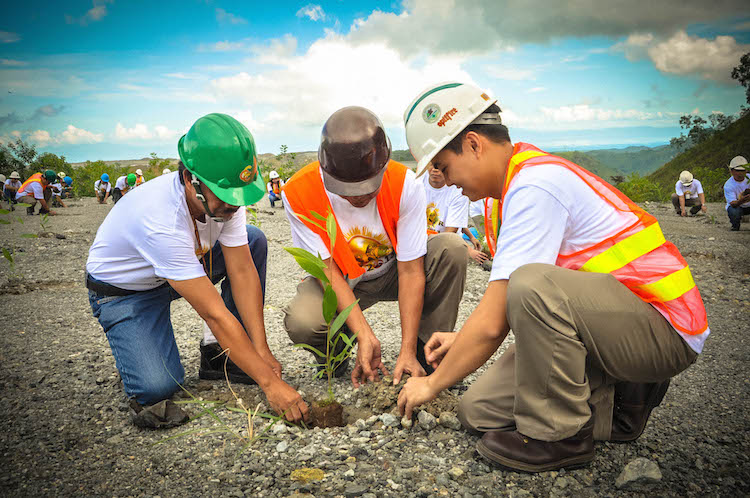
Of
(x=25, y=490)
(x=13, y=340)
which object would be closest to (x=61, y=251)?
(x=13, y=340)

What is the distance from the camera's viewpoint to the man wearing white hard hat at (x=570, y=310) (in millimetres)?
1591

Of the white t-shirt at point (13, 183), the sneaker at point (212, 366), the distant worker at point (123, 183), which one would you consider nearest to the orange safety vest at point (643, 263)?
the sneaker at point (212, 366)

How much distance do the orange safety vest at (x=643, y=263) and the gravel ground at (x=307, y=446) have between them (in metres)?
0.57

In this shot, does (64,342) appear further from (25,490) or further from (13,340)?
(25,490)

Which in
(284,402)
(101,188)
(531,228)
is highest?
(101,188)

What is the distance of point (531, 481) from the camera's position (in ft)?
5.49

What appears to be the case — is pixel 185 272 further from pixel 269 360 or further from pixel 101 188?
pixel 101 188

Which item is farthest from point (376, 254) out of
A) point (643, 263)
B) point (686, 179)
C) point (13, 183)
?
point (13, 183)

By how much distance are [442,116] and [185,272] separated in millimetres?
1336

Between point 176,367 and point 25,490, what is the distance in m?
0.88

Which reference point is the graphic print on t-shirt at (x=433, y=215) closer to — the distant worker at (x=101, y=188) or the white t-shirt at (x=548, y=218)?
the white t-shirt at (x=548, y=218)

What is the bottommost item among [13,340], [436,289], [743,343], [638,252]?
[743,343]

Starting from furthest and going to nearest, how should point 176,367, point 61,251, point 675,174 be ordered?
point 675,174
point 61,251
point 176,367

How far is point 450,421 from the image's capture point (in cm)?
207
